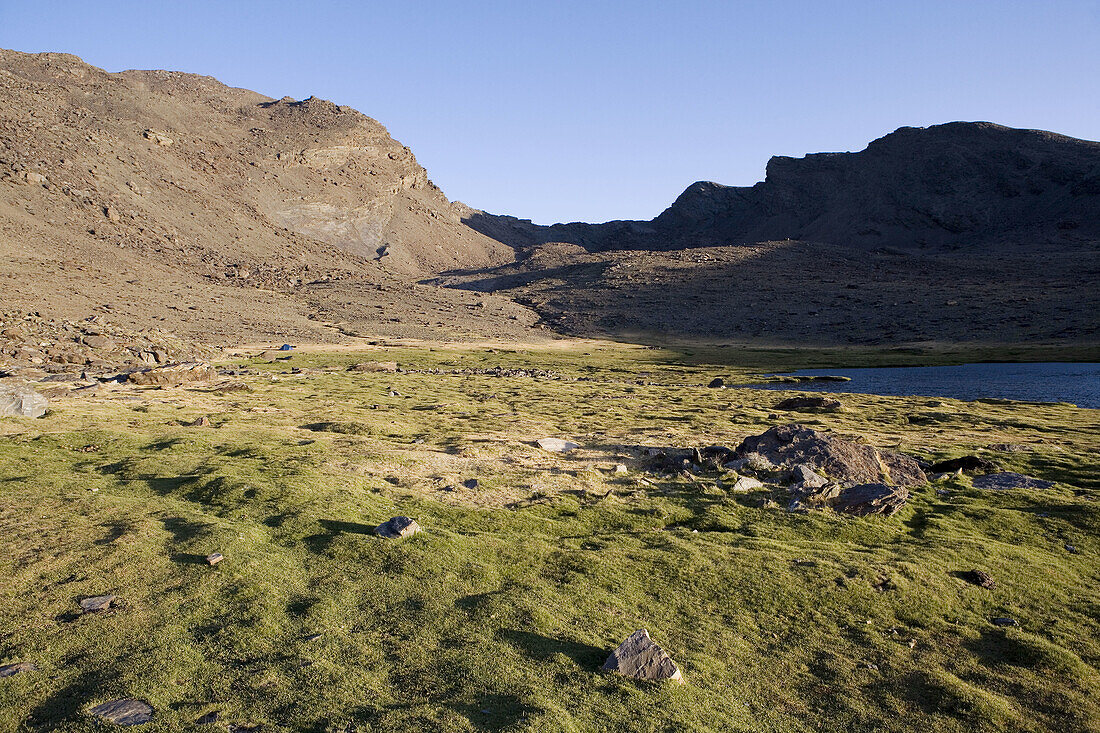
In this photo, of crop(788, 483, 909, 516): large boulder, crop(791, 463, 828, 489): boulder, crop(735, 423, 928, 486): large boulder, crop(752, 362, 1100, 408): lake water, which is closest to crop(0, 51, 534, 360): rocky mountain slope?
crop(735, 423, 928, 486): large boulder

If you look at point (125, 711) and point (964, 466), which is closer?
point (125, 711)

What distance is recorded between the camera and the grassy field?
9.30 metres

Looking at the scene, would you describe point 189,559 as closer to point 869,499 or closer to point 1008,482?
point 869,499

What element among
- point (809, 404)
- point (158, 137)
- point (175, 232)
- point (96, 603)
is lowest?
point (809, 404)

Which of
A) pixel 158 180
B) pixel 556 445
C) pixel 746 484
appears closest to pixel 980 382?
pixel 746 484

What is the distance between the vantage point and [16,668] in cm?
927

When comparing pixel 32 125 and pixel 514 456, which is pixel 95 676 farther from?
pixel 32 125

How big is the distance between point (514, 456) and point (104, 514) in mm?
12701

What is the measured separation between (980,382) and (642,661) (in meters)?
71.0

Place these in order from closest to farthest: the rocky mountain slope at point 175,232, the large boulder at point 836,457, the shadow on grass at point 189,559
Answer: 1. the shadow on grass at point 189,559
2. the large boulder at point 836,457
3. the rocky mountain slope at point 175,232

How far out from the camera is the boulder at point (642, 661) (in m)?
9.93

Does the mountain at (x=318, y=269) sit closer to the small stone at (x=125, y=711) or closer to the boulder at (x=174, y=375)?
the boulder at (x=174, y=375)

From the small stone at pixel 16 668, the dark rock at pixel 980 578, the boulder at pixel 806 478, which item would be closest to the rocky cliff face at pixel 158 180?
the small stone at pixel 16 668

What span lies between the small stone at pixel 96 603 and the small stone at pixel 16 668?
161 cm
